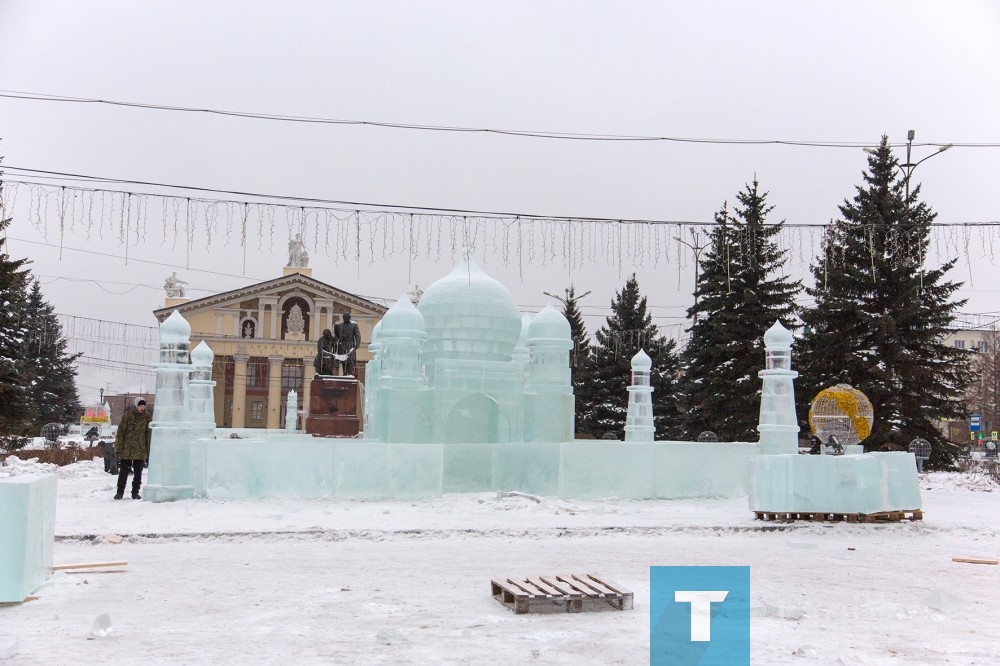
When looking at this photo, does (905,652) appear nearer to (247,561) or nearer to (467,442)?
(247,561)

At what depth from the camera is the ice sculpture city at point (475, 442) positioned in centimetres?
1777

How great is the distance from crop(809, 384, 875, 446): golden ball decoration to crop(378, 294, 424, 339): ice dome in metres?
10.5

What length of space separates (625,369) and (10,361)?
26.4 m

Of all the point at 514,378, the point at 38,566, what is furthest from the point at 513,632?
the point at 514,378

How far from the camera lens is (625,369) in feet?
144

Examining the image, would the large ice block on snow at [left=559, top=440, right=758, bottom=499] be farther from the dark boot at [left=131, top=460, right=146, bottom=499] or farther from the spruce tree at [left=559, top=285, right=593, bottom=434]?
the spruce tree at [left=559, top=285, right=593, bottom=434]

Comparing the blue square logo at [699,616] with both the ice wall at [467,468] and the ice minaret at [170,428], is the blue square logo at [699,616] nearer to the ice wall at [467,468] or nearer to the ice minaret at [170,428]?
the ice wall at [467,468]

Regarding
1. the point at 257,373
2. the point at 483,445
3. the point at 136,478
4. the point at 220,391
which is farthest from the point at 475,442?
the point at 220,391

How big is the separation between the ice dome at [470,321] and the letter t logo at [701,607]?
1420 centimetres

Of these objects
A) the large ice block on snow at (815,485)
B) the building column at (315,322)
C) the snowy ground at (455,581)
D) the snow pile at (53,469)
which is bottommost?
the snowy ground at (455,581)

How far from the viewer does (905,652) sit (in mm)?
6930

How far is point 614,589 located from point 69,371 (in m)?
56.9

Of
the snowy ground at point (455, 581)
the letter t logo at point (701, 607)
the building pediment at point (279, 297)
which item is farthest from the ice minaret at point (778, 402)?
the building pediment at point (279, 297)

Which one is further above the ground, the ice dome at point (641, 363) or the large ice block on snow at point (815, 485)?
the ice dome at point (641, 363)
